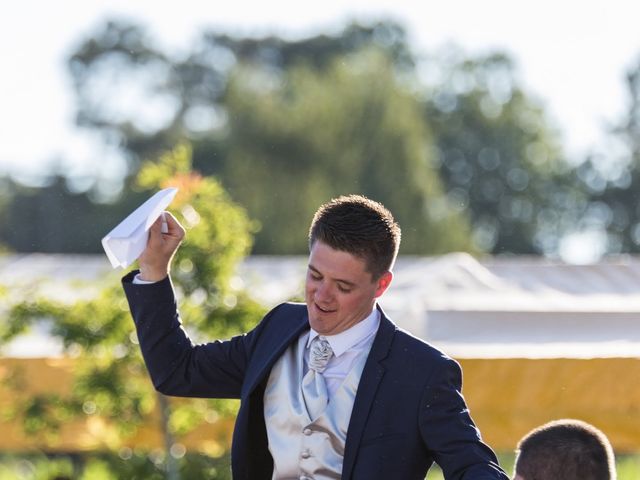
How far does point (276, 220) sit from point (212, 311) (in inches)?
989

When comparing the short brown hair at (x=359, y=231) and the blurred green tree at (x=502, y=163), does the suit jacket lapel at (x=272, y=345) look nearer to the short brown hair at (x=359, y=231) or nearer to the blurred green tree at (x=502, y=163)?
the short brown hair at (x=359, y=231)

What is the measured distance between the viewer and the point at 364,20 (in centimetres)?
5000

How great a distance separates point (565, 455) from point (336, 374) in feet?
2.03

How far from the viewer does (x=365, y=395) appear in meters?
3.54

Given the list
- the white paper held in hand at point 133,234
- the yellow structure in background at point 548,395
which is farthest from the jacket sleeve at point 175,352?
the yellow structure in background at point 548,395

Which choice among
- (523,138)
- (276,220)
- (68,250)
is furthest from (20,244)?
(523,138)

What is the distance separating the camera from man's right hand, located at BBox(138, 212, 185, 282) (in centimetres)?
370

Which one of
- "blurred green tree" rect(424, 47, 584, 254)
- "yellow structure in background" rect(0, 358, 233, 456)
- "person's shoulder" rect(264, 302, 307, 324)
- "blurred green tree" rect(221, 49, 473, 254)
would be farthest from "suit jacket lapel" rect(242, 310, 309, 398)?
"blurred green tree" rect(424, 47, 584, 254)

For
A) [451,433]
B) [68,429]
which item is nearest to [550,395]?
[68,429]

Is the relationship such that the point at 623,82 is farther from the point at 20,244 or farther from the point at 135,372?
the point at 135,372

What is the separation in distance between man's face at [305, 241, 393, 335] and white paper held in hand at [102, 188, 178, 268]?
1.38 feet

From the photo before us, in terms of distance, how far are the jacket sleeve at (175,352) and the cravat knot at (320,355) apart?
0.73 ft

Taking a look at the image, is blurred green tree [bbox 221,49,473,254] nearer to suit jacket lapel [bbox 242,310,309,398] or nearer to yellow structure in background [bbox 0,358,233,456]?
yellow structure in background [bbox 0,358,233,456]

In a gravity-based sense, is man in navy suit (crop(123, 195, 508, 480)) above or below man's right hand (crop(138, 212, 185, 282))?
below
